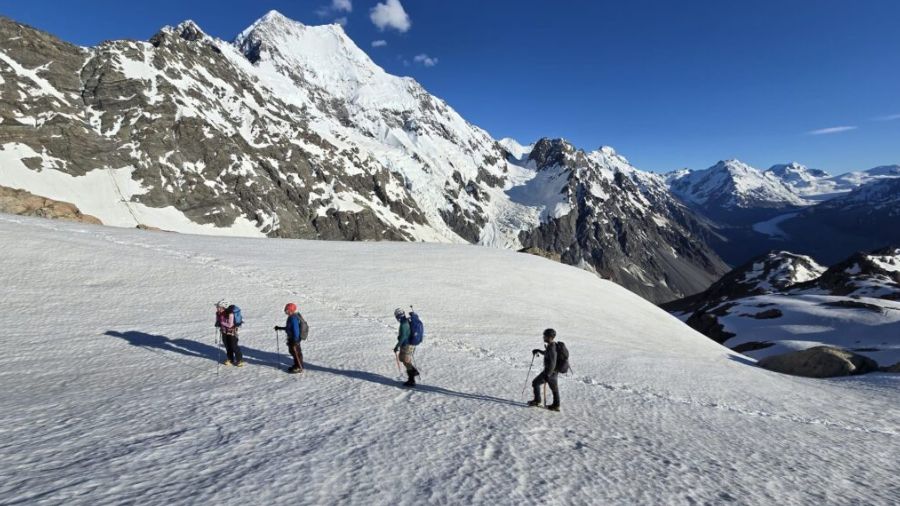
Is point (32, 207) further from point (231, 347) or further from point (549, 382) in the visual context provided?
point (549, 382)

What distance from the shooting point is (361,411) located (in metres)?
10.9

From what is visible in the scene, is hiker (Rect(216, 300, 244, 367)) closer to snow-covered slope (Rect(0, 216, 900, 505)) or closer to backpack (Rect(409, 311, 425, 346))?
snow-covered slope (Rect(0, 216, 900, 505))

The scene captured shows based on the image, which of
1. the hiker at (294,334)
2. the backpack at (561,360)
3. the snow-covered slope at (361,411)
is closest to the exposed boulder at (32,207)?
the snow-covered slope at (361,411)

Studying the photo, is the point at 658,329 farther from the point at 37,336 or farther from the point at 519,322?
the point at 37,336

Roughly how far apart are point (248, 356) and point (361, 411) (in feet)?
20.5

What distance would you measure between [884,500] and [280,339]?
56.2 ft

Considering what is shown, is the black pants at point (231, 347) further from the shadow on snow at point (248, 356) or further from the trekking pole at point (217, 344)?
the shadow on snow at point (248, 356)

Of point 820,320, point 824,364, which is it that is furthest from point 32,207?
point 820,320

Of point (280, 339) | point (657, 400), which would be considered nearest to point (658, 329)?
point (657, 400)

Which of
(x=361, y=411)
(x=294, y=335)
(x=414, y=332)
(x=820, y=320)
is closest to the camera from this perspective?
(x=361, y=411)

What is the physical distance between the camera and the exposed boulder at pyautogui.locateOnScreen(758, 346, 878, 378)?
25.5 meters

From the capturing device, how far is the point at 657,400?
14.8m

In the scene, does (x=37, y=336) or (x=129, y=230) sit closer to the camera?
(x=37, y=336)

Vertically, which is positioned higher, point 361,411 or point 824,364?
point 824,364
